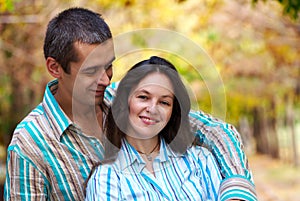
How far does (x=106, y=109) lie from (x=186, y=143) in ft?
1.82

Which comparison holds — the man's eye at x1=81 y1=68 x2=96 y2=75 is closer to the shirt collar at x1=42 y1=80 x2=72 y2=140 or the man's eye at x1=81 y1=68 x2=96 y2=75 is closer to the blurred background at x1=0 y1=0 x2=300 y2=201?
the blurred background at x1=0 y1=0 x2=300 y2=201

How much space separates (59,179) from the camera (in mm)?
2924

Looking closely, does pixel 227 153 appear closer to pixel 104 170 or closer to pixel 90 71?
pixel 104 170

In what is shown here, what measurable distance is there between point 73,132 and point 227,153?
0.74 metres

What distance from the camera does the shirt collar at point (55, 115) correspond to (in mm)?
3016

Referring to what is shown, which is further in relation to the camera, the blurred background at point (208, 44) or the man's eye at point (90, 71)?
the blurred background at point (208, 44)

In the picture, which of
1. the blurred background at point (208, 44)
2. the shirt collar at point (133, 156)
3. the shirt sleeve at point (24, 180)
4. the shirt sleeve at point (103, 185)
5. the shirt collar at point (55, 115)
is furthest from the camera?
the blurred background at point (208, 44)

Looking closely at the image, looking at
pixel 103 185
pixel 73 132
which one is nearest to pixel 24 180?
pixel 73 132

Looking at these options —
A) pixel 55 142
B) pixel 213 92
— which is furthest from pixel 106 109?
pixel 213 92

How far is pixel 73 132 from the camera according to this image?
10.0 ft

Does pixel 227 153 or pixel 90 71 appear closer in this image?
pixel 227 153

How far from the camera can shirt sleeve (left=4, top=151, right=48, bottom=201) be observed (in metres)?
2.89

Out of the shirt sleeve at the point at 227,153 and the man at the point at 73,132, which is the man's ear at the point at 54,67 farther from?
the shirt sleeve at the point at 227,153

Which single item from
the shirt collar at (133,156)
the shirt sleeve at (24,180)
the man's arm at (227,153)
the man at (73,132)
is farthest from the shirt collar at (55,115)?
the man's arm at (227,153)
